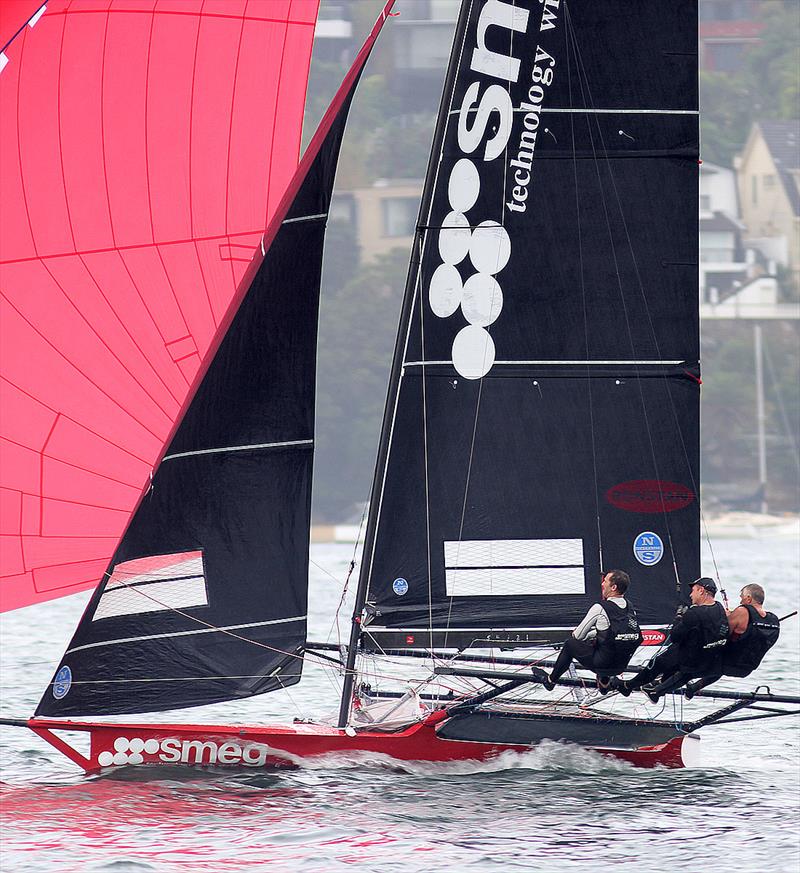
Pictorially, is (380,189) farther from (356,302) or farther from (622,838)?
(622,838)

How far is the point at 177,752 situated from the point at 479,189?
11.4ft

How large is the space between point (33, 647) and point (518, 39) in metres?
12.7

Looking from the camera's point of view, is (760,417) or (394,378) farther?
(760,417)

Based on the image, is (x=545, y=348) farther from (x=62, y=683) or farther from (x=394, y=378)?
(x=62, y=683)

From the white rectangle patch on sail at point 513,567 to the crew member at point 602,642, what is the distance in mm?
518

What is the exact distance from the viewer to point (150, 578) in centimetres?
891

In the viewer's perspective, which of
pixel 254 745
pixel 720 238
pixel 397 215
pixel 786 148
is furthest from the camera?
pixel 786 148

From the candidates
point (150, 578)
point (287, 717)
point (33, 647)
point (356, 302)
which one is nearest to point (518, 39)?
point (150, 578)

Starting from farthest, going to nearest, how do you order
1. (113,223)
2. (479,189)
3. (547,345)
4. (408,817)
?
1. (113,223)
2. (547,345)
3. (479,189)
4. (408,817)

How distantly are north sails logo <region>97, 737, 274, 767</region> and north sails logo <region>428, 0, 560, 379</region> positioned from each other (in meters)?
2.41

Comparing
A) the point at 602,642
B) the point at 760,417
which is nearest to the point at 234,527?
the point at 602,642

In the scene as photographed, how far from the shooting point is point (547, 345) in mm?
9352

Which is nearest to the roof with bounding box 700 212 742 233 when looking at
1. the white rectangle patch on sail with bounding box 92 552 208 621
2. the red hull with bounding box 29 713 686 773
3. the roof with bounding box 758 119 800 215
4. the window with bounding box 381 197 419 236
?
the roof with bounding box 758 119 800 215

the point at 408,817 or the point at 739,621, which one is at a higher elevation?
the point at 739,621
